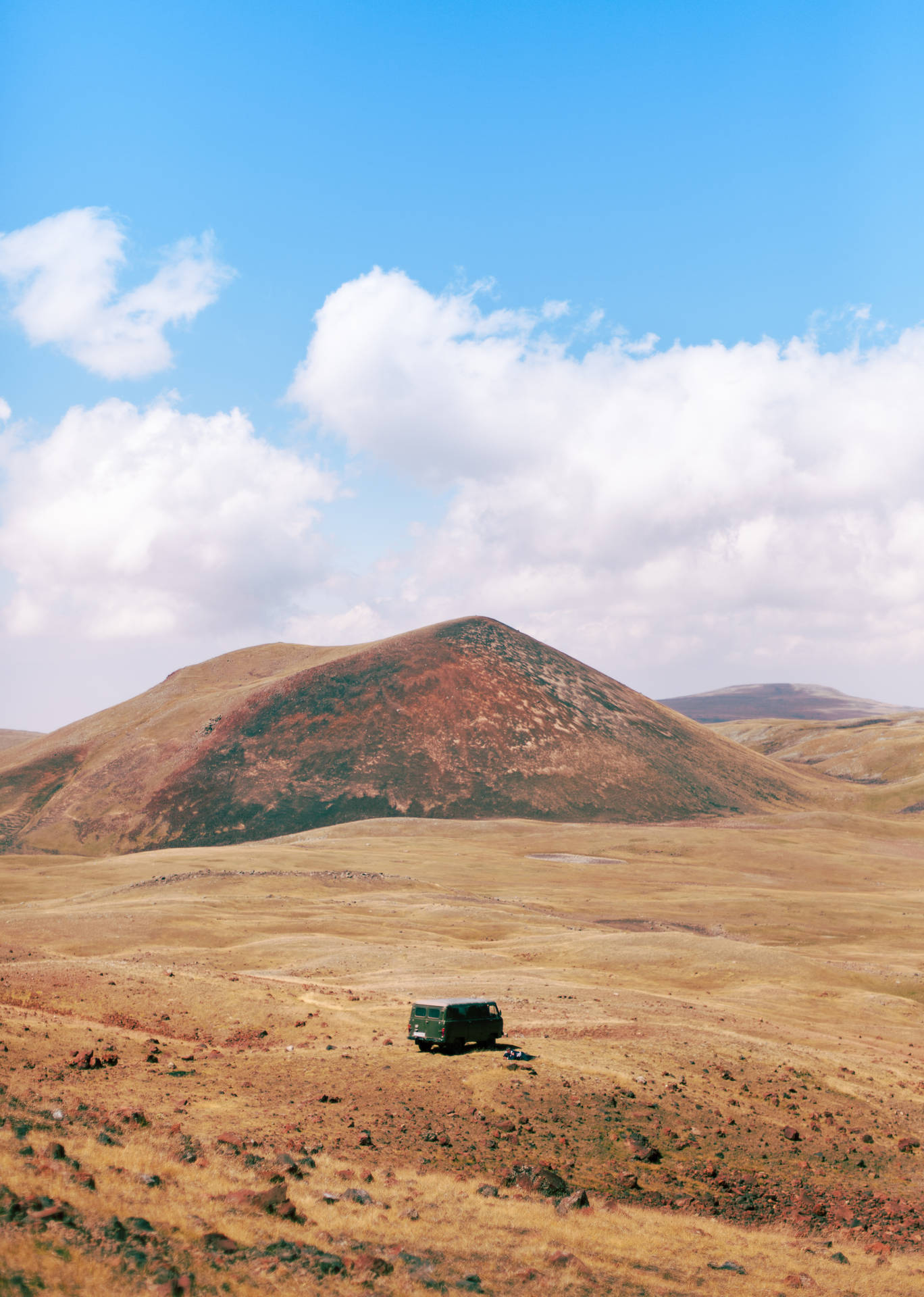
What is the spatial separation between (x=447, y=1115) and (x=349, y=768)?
146270 millimetres

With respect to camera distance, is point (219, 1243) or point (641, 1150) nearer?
point (219, 1243)

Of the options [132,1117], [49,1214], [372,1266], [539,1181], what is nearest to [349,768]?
[132,1117]

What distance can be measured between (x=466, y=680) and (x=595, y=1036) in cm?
16526

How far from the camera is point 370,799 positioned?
520 ft

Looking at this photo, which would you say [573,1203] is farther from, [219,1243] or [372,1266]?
[219,1243]

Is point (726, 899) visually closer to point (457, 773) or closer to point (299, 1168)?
point (299, 1168)

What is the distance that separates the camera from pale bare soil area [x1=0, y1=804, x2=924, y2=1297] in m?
14.8

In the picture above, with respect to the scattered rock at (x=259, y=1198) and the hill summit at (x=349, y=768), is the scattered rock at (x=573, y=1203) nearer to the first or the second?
the scattered rock at (x=259, y=1198)

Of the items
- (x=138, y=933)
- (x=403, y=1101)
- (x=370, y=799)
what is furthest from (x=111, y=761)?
(x=403, y=1101)

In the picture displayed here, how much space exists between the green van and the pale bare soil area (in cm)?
59

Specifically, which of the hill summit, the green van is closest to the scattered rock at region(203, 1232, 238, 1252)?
the green van

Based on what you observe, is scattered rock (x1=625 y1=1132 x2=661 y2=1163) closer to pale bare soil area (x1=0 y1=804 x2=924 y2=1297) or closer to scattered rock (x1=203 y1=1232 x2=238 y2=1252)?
pale bare soil area (x1=0 y1=804 x2=924 y2=1297)

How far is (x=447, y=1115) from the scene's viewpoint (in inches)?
905

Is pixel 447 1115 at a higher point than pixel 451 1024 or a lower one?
lower
